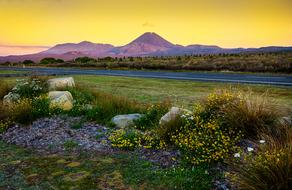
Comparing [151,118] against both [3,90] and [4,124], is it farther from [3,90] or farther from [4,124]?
[3,90]

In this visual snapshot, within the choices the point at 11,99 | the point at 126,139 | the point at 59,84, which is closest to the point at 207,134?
the point at 126,139

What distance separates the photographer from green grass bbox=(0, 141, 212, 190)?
517 centimetres

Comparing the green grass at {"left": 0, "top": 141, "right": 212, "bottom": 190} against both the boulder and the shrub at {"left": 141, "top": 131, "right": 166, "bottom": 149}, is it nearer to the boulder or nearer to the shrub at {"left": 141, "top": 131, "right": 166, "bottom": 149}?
the shrub at {"left": 141, "top": 131, "right": 166, "bottom": 149}

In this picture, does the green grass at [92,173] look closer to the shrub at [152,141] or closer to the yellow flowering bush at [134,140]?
the yellow flowering bush at [134,140]

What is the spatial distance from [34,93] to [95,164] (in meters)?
6.43

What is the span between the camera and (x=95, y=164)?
611 cm

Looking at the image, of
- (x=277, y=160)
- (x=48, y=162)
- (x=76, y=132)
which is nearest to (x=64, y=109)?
(x=76, y=132)

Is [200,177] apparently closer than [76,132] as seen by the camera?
Yes

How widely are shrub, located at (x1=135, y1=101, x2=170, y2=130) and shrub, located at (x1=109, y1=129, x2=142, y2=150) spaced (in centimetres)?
50

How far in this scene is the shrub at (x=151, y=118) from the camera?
26.6ft

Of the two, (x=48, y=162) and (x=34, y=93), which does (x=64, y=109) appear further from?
(x=48, y=162)

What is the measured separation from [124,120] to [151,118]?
0.72m

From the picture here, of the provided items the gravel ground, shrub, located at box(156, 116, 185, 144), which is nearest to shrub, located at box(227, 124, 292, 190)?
the gravel ground

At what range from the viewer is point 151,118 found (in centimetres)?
851
